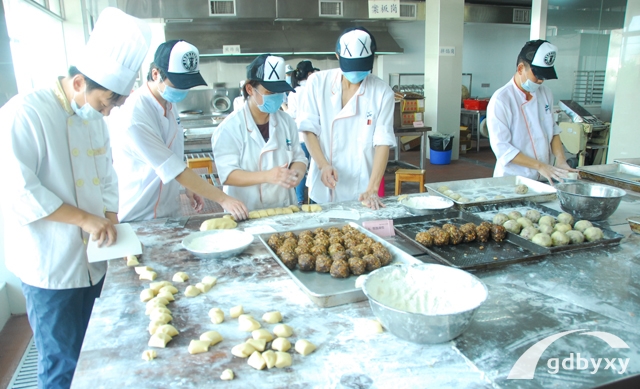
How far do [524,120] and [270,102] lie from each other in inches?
69.2

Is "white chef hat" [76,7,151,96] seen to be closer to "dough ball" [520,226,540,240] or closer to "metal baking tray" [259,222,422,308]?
"metal baking tray" [259,222,422,308]

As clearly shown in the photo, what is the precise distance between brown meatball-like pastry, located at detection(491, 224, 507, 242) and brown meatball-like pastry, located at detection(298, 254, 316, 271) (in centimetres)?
79

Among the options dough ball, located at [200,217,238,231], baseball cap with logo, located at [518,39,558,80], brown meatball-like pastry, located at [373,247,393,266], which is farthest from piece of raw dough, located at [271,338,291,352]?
baseball cap with logo, located at [518,39,558,80]

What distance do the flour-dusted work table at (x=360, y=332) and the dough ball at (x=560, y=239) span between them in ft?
0.27

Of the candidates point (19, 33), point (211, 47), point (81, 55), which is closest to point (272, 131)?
point (81, 55)

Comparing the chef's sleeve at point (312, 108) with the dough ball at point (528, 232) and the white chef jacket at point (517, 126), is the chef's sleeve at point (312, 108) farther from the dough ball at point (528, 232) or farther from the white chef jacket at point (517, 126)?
the dough ball at point (528, 232)

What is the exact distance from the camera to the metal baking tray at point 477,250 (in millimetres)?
1576

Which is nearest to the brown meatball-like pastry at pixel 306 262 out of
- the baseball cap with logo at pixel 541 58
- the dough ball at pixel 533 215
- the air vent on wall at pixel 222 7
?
the dough ball at pixel 533 215

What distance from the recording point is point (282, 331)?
1135 mm

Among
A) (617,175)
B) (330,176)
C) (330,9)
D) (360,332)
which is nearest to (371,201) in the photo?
(330,176)

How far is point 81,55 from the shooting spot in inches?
63.3

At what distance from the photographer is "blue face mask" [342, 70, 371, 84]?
2.57 meters

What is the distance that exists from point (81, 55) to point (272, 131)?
100 centimetres

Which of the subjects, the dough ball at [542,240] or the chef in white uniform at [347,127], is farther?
the chef in white uniform at [347,127]
